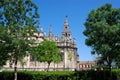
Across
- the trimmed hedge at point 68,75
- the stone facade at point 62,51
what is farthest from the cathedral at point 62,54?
the trimmed hedge at point 68,75

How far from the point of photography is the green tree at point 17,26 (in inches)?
1076

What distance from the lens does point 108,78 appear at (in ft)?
100

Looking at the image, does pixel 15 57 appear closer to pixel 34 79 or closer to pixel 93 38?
pixel 34 79

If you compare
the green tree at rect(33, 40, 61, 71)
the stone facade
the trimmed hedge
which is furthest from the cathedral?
the trimmed hedge

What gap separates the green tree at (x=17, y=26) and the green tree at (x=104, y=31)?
20.7 ft

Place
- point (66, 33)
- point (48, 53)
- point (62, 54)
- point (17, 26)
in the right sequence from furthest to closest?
point (66, 33)
point (62, 54)
point (48, 53)
point (17, 26)

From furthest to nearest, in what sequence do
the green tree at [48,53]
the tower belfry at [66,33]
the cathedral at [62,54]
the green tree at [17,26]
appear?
the tower belfry at [66,33]
the cathedral at [62,54]
the green tree at [48,53]
the green tree at [17,26]

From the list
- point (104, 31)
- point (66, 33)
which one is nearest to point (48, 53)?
point (66, 33)

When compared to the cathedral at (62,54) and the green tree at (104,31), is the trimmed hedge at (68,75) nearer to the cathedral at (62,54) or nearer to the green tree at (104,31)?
the green tree at (104,31)

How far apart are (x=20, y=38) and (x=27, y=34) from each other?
102 cm

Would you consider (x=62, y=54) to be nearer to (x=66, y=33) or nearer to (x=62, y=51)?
(x=62, y=51)

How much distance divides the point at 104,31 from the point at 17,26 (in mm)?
9037

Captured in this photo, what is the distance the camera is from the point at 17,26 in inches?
1083

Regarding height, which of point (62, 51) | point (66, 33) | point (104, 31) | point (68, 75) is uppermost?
point (66, 33)
